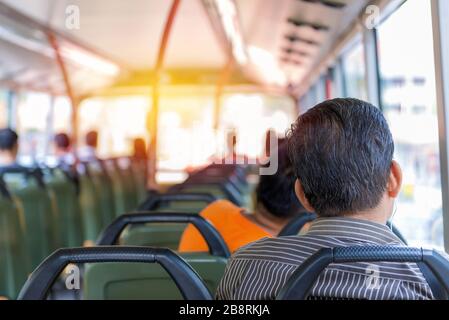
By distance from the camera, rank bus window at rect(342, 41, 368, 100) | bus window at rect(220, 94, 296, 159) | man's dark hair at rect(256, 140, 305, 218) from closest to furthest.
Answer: man's dark hair at rect(256, 140, 305, 218), bus window at rect(342, 41, 368, 100), bus window at rect(220, 94, 296, 159)

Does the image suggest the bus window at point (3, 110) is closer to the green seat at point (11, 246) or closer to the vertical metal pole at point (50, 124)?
the vertical metal pole at point (50, 124)

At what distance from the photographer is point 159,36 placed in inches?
303

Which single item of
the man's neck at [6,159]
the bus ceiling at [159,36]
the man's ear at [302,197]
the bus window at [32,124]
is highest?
the bus ceiling at [159,36]

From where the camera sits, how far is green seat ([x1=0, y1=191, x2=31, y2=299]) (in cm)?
299

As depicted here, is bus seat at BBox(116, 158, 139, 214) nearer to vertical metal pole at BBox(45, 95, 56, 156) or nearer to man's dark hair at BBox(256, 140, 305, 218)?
vertical metal pole at BBox(45, 95, 56, 156)

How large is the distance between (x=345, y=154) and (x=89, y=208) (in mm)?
4581

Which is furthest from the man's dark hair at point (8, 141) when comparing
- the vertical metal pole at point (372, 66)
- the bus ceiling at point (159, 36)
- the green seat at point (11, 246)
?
the vertical metal pole at point (372, 66)

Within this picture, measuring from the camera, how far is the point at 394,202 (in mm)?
1201

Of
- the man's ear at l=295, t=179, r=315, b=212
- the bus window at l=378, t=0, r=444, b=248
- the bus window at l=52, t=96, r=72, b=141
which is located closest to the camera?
the man's ear at l=295, t=179, r=315, b=212

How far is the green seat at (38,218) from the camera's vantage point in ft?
12.8

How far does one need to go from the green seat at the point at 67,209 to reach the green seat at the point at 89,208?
0.70 feet

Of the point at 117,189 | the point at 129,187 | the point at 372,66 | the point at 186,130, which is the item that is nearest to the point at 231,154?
the point at 129,187

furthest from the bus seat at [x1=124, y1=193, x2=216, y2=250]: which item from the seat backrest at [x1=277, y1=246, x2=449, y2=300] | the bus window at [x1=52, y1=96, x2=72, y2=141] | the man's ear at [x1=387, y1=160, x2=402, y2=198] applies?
the bus window at [x1=52, y1=96, x2=72, y2=141]
